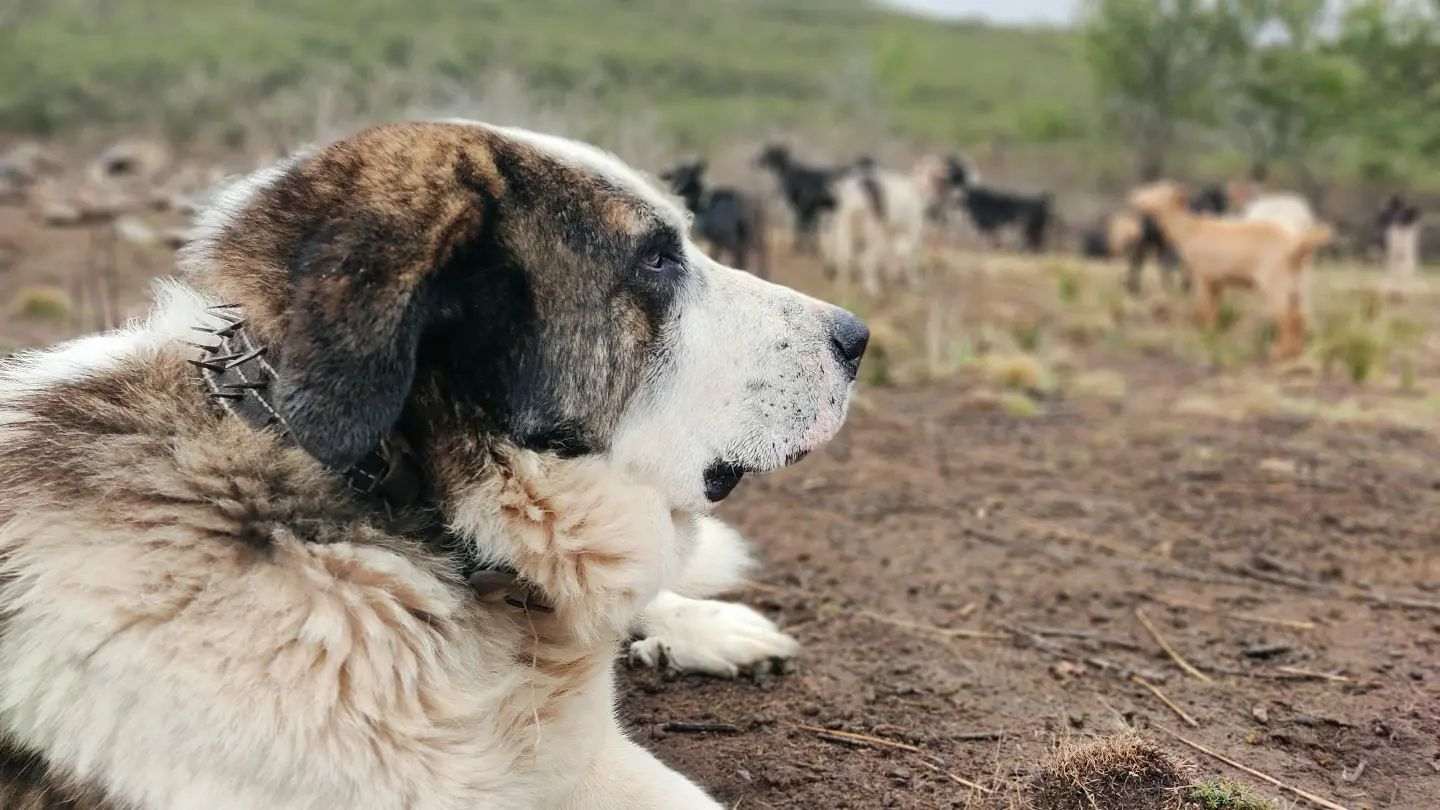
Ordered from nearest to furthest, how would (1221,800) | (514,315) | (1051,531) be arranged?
(514,315) < (1221,800) < (1051,531)

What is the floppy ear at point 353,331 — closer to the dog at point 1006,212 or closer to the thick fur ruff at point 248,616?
the thick fur ruff at point 248,616

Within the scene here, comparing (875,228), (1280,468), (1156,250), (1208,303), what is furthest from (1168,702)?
(1156,250)

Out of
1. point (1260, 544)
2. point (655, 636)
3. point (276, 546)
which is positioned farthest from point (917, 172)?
point (276, 546)

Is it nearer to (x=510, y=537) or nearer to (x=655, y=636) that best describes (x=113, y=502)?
(x=510, y=537)

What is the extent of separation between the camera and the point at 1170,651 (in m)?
3.26

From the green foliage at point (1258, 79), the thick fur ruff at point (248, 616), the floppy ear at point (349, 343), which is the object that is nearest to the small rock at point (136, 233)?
→ the thick fur ruff at point (248, 616)

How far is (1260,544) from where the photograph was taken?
4.28 meters

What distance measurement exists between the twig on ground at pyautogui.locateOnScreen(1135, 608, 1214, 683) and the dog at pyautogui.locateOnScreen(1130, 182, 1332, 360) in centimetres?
701

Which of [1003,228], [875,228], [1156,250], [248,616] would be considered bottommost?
[1003,228]

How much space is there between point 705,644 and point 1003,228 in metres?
20.8

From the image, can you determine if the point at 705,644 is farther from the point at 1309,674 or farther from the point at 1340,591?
the point at 1340,591

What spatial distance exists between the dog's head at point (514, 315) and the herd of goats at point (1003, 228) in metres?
3.57

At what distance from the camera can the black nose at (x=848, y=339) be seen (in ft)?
7.70

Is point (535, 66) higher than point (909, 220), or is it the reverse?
point (535, 66)
